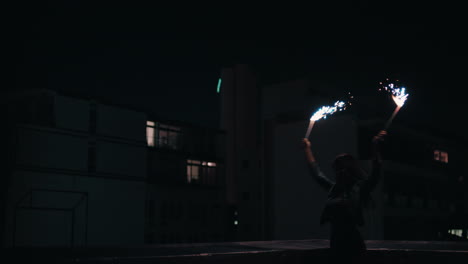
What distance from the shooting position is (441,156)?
50781 mm

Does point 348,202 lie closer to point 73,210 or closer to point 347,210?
point 347,210

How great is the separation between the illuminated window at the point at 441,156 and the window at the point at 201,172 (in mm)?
23976

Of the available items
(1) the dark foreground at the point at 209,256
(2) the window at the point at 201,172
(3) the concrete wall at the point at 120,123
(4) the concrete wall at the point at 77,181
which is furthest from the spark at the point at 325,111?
(2) the window at the point at 201,172

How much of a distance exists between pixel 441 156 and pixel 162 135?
27.6 metres

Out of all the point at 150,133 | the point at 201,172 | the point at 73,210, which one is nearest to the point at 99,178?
the point at 73,210

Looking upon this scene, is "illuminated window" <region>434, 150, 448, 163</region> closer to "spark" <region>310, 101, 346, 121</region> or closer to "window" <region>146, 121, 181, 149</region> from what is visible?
"window" <region>146, 121, 181, 149</region>

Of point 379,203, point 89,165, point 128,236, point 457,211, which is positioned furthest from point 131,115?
point 457,211

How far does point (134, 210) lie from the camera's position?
1945 inches

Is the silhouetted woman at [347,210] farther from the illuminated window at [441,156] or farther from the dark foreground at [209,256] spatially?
the illuminated window at [441,156]

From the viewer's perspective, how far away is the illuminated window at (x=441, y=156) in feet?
164

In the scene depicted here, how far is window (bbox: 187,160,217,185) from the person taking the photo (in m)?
59.7

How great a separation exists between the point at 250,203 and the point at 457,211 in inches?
884

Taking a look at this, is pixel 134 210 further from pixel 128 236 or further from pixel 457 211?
pixel 457 211

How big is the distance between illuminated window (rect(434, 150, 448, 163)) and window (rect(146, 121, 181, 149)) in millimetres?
26011
